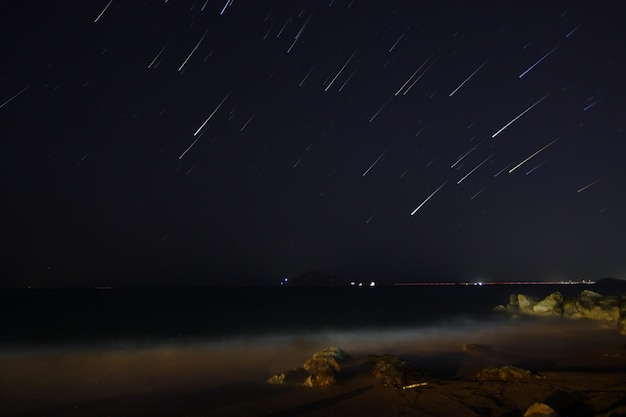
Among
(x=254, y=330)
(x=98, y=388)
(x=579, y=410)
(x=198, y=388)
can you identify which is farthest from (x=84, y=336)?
(x=579, y=410)

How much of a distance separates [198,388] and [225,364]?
4849 mm

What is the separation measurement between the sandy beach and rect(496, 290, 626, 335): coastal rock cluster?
7.42 m

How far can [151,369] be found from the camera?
18203 mm

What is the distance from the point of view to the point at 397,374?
42.0 feet

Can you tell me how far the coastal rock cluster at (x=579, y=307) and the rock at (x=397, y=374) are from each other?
21794 millimetres

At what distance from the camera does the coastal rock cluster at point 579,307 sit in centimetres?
3284

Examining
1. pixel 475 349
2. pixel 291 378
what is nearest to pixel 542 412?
pixel 291 378

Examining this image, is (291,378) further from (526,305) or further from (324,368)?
A: (526,305)

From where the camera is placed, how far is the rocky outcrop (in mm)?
13148

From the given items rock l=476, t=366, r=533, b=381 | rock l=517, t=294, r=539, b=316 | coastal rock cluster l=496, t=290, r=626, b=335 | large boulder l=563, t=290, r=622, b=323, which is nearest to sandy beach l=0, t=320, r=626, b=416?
rock l=476, t=366, r=533, b=381

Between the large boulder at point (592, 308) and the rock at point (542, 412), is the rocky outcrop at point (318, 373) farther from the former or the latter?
the large boulder at point (592, 308)

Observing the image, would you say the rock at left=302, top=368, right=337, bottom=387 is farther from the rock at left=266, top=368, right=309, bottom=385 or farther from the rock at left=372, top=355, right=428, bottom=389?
the rock at left=372, top=355, right=428, bottom=389

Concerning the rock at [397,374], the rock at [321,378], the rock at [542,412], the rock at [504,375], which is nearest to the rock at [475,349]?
the rock at [397,374]

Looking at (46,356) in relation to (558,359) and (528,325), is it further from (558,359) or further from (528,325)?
(528,325)
